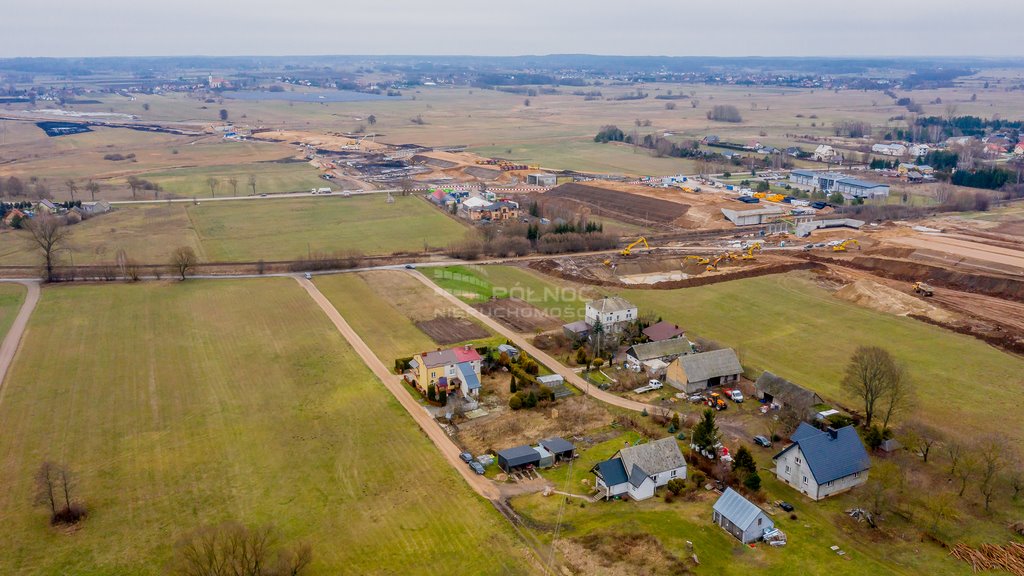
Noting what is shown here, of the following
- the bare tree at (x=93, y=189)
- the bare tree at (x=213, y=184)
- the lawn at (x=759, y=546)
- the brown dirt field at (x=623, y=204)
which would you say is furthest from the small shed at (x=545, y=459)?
the bare tree at (x=93, y=189)

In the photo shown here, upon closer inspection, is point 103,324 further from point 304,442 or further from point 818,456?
point 818,456

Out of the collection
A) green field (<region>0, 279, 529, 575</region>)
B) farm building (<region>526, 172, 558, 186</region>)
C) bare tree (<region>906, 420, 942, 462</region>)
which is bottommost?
green field (<region>0, 279, 529, 575</region>)

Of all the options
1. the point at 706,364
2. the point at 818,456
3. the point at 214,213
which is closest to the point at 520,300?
the point at 706,364

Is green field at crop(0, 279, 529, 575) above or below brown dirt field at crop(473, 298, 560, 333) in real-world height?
below

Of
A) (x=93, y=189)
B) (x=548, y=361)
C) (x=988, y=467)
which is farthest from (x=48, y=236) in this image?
(x=988, y=467)

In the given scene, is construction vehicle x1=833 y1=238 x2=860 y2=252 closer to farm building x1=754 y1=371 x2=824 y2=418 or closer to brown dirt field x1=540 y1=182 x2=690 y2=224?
brown dirt field x1=540 y1=182 x2=690 y2=224

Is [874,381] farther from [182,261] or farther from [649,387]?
[182,261]

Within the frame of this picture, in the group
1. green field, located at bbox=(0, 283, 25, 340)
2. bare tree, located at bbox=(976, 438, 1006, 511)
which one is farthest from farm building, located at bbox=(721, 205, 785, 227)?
green field, located at bbox=(0, 283, 25, 340)
